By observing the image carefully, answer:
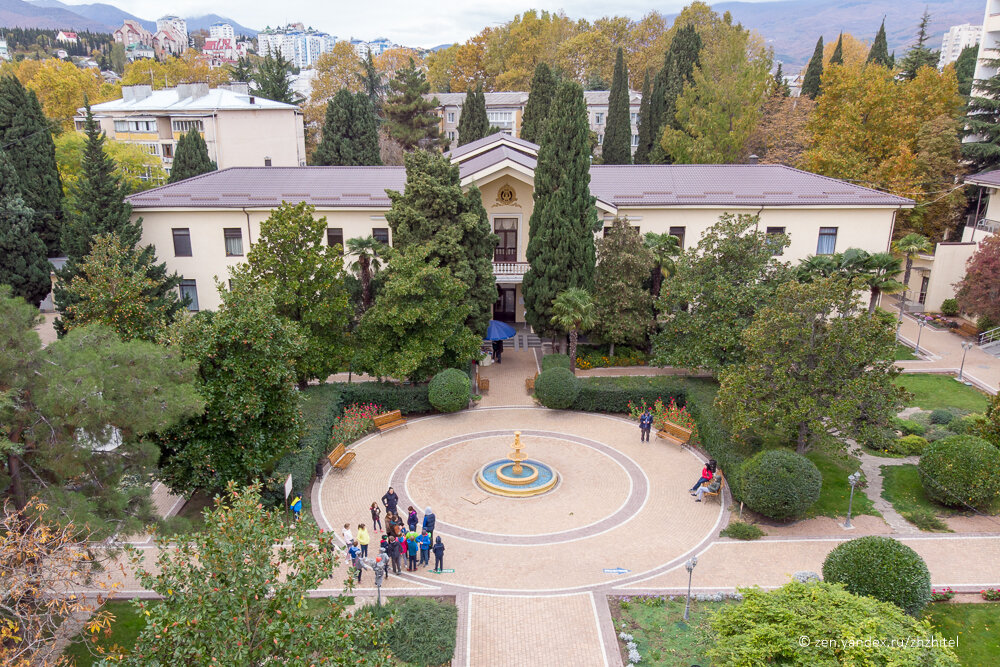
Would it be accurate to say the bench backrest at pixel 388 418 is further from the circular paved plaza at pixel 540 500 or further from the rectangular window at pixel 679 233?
the rectangular window at pixel 679 233

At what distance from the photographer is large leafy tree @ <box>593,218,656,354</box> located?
101 ft

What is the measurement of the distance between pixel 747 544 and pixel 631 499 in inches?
155

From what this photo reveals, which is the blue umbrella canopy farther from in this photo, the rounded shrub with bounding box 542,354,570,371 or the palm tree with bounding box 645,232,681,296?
the palm tree with bounding box 645,232,681,296

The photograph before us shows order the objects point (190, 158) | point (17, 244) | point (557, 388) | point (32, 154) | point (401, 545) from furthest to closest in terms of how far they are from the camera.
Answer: point (190, 158)
point (32, 154)
point (17, 244)
point (557, 388)
point (401, 545)

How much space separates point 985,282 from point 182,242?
136 feet

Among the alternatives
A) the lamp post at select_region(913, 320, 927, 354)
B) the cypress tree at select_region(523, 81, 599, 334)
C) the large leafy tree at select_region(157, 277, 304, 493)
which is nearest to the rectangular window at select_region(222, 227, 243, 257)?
the cypress tree at select_region(523, 81, 599, 334)

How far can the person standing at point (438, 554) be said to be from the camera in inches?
699

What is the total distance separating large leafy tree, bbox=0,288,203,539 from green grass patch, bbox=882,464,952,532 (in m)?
20.8

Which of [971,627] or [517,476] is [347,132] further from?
[971,627]

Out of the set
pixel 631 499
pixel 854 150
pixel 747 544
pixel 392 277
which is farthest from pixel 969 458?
pixel 854 150

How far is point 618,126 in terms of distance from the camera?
5969 centimetres

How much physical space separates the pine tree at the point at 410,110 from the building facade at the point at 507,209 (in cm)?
2547

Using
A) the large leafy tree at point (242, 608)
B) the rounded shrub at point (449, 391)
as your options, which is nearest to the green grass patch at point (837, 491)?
the rounded shrub at point (449, 391)

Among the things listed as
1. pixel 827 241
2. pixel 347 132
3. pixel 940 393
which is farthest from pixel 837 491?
pixel 347 132
